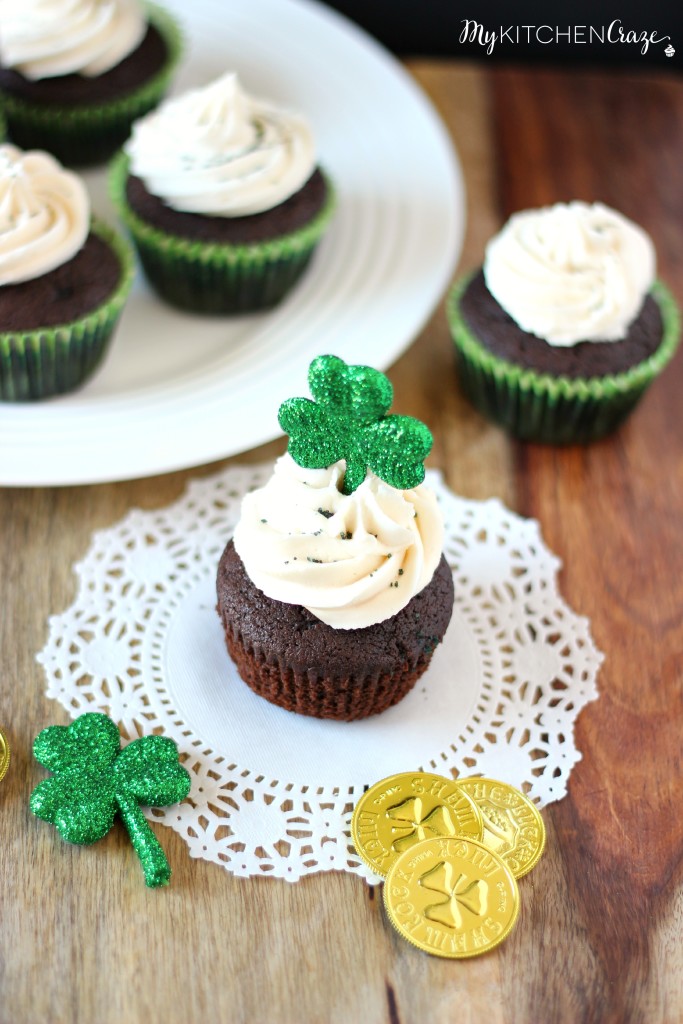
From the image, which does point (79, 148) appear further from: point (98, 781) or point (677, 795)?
point (677, 795)

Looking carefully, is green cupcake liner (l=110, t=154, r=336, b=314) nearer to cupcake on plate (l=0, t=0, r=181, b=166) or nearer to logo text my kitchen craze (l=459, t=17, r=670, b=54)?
cupcake on plate (l=0, t=0, r=181, b=166)

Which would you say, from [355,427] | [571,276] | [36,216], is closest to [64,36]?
[36,216]

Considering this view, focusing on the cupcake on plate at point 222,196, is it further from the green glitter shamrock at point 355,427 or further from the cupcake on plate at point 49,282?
the green glitter shamrock at point 355,427

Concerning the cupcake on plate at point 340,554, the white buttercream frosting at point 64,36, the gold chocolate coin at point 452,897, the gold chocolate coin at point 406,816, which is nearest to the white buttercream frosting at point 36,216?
the white buttercream frosting at point 64,36

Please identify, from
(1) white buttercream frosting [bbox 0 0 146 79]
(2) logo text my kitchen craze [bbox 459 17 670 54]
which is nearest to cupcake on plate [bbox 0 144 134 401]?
(1) white buttercream frosting [bbox 0 0 146 79]

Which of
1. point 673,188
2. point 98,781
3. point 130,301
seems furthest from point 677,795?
point 673,188

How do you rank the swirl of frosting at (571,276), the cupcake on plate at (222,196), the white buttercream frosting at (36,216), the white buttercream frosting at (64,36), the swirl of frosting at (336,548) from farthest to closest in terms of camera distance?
the white buttercream frosting at (64,36) → the cupcake on plate at (222,196) → the swirl of frosting at (571,276) → the white buttercream frosting at (36,216) → the swirl of frosting at (336,548)
